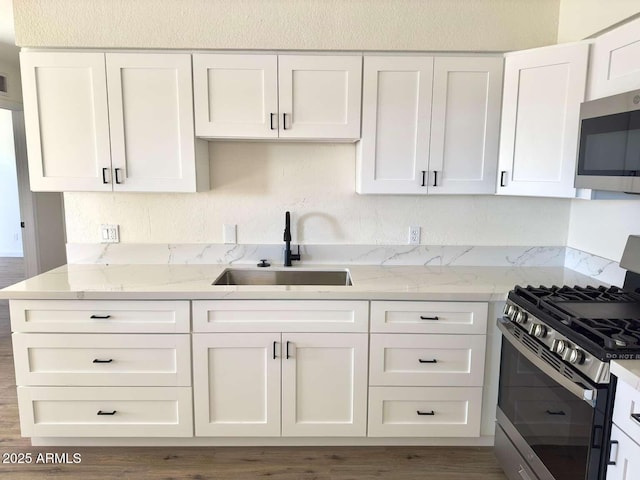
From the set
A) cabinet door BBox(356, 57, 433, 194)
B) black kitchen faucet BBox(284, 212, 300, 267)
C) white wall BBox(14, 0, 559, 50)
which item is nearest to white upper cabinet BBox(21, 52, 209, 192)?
white wall BBox(14, 0, 559, 50)

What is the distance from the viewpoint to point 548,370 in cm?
163

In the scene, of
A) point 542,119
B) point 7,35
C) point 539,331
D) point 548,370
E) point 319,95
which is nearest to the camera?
point 548,370

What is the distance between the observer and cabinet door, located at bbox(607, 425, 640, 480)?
1.30 meters

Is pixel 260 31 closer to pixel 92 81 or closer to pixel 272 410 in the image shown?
pixel 92 81

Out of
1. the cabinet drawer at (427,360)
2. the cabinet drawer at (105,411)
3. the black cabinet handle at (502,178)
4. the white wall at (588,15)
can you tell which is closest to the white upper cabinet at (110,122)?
the cabinet drawer at (105,411)

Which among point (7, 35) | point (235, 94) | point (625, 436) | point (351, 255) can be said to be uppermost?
point (7, 35)

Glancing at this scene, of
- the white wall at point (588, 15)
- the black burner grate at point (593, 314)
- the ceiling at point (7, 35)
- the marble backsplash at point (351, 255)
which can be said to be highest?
the ceiling at point (7, 35)

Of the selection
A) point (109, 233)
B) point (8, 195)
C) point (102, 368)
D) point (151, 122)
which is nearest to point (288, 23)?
point (151, 122)

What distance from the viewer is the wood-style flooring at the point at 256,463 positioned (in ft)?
7.06

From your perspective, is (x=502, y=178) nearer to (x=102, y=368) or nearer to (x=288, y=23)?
(x=288, y=23)

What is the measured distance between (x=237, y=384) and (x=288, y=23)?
193 cm

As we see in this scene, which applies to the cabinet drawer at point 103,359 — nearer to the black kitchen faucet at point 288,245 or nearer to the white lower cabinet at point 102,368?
the white lower cabinet at point 102,368

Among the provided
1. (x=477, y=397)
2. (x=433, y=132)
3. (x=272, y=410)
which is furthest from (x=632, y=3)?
(x=272, y=410)

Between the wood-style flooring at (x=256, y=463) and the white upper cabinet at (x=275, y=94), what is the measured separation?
1738 mm
